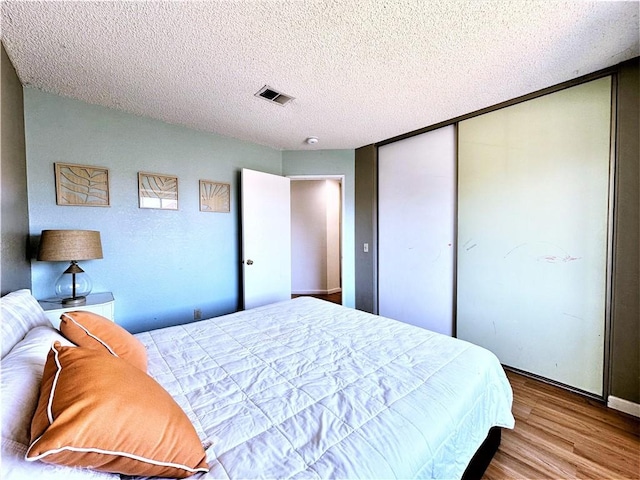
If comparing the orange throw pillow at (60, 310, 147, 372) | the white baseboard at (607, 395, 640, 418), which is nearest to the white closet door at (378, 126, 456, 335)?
the white baseboard at (607, 395, 640, 418)

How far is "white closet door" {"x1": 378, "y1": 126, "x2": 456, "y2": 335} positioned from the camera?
2.77 metres

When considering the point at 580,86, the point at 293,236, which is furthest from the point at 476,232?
the point at 293,236

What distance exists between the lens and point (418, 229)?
302 cm

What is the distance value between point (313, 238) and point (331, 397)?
14.7 feet

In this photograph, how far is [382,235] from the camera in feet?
11.1

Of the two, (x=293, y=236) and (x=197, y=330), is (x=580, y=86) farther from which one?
(x=293, y=236)

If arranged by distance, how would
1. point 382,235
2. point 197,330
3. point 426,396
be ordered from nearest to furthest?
point 426,396, point 197,330, point 382,235

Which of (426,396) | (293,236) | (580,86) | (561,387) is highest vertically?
(580,86)

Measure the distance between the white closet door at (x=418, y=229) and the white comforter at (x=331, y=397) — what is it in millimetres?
1344

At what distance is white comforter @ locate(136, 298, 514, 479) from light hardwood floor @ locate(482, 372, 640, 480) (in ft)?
1.13

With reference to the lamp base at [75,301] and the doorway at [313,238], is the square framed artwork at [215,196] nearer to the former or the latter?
the lamp base at [75,301]

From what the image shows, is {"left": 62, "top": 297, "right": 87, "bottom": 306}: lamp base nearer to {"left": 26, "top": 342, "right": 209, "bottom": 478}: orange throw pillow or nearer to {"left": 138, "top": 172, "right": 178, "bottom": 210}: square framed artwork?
{"left": 138, "top": 172, "right": 178, "bottom": 210}: square framed artwork

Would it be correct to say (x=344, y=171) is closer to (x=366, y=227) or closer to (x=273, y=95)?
(x=366, y=227)

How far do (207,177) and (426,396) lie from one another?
114 inches
